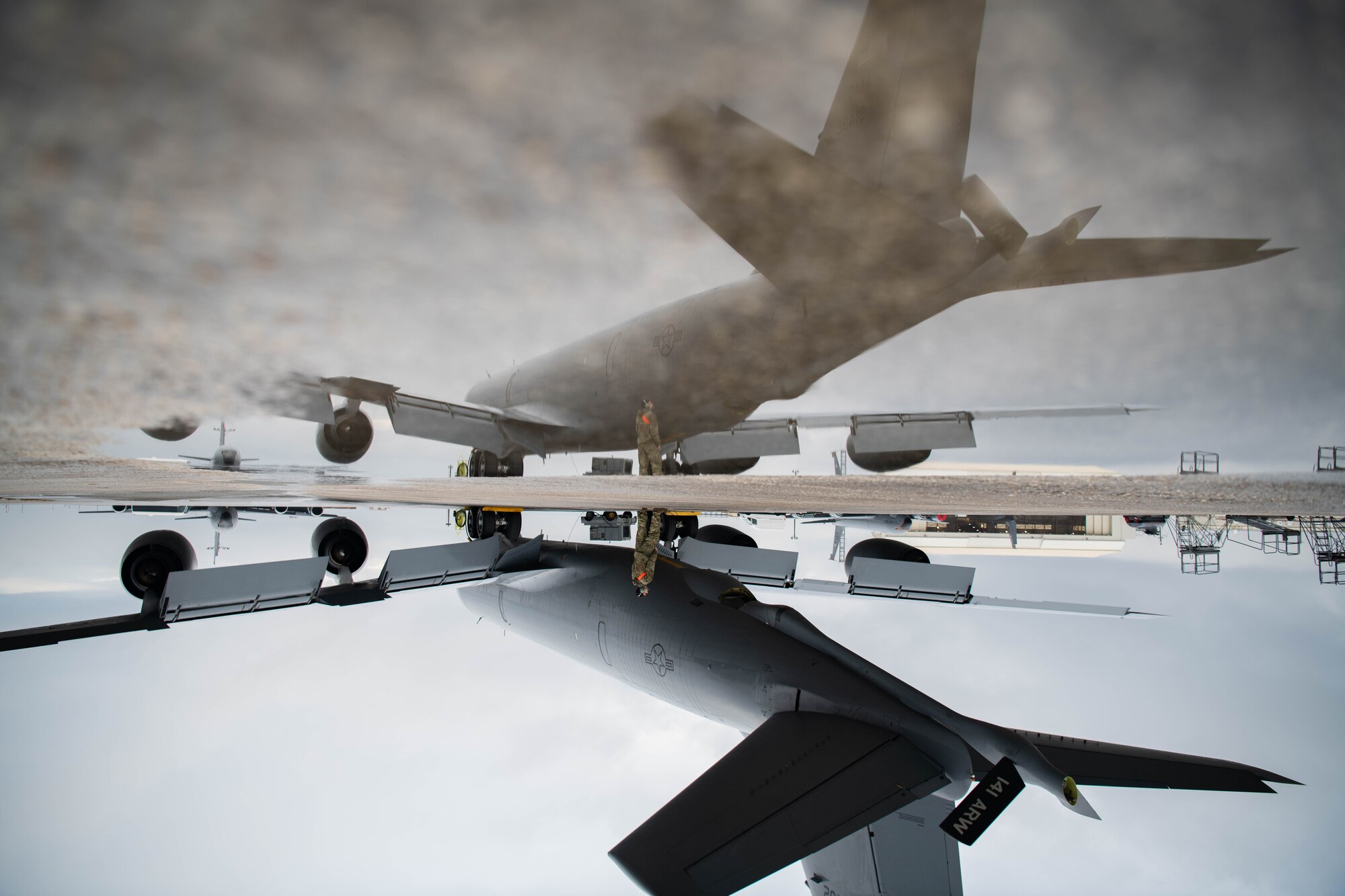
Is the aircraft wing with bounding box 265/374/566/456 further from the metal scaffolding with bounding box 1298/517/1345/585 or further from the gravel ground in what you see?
the metal scaffolding with bounding box 1298/517/1345/585

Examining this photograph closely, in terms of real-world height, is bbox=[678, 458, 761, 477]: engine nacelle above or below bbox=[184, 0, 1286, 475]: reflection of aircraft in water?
below

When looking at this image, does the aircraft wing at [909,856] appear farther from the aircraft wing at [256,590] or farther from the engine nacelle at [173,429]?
the engine nacelle at [173,429]

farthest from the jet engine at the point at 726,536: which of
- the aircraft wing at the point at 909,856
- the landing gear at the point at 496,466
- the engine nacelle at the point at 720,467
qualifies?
the landing gear at the point at 496,466

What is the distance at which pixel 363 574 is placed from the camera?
9.49 meters

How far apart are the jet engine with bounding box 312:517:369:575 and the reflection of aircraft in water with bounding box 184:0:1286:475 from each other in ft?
25.3

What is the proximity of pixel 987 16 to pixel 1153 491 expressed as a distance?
41.6 inches

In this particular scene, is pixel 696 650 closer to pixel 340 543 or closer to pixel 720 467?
pixel 720 467

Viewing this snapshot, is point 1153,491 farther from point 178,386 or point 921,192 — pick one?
point 178,386

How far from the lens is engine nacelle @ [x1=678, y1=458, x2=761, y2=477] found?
1.62 m

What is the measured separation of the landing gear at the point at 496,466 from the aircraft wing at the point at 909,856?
445 centimetres

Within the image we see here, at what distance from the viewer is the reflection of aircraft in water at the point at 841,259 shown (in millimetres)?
751

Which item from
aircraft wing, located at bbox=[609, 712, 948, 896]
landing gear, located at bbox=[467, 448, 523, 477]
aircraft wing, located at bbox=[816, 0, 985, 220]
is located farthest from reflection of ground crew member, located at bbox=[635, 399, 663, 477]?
aircraft wing, located at bbox=[609, 712, 948, 896]

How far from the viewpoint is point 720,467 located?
1690 millimetres

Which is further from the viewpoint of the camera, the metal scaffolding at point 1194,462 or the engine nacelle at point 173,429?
the metal scaffolding at point 1194,462
